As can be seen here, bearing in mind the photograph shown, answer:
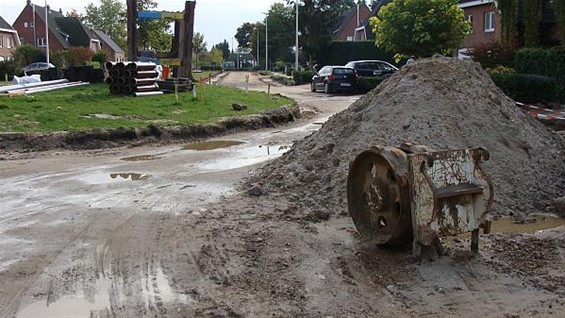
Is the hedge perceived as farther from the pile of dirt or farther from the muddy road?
the muddy road

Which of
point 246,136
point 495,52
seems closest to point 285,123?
point 246,136

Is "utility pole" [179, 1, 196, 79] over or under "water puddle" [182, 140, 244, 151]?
over

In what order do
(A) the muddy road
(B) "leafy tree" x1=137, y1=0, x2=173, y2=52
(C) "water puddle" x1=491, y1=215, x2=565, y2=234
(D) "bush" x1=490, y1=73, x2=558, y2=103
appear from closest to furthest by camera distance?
(A) the muddy road
(C) "water puddle" x1=491, y1=215, x2=565, y2=234
(D) "bush" x1=490, y1=73, x2=558, y2=103
(B) "leafy tree" x1=137, y1=0, x2=173, y2=52

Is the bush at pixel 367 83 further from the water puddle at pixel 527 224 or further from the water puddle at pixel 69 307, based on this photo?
the water puddle at pixel 69 307

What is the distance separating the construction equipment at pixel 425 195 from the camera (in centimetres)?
577

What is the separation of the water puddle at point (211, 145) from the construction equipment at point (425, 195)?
9183mm

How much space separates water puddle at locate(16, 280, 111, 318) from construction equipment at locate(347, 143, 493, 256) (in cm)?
266

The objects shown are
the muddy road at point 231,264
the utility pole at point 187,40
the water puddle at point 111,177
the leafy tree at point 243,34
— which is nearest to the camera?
the muddy road at point 231,264

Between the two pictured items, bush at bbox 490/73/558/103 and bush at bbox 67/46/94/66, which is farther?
bush at bbox 67/46/94/66

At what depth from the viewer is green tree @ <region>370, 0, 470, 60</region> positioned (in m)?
30.3

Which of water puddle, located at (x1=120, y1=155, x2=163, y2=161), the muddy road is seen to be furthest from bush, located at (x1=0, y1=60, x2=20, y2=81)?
the muddy road

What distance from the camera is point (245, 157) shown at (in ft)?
44.6

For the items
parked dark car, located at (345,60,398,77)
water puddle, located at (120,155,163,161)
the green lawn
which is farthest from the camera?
parked dark car, located at (345,60,398,77)

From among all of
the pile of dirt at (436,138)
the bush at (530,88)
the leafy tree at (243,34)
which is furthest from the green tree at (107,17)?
the pile of dirt at (436,138)
